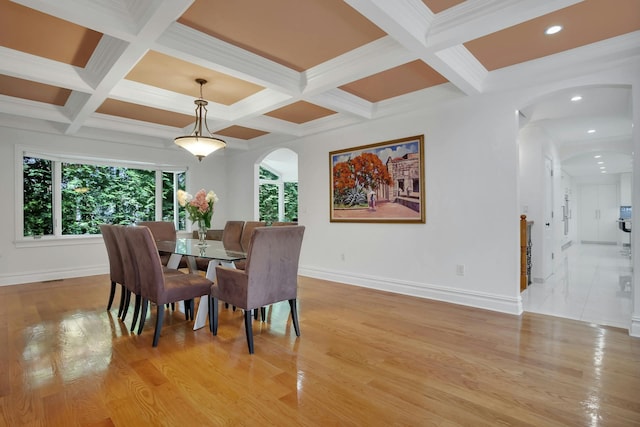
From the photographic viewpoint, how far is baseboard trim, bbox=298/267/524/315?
3.48 meters

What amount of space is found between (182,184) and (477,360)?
638 centimetres

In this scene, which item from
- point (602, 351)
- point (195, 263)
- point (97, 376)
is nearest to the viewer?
point (97, 376)

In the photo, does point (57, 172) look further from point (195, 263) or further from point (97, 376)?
point (97, 376)

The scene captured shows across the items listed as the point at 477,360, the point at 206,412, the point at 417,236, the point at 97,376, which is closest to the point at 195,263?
the point at 97,376

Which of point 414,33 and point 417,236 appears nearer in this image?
point 414,33

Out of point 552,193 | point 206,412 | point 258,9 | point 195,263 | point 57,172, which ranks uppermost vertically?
point 258,9

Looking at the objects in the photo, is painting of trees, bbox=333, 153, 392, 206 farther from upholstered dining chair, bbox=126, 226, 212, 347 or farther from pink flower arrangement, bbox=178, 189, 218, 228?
upholstered dining chair, bbox=126, 226, 212, 347

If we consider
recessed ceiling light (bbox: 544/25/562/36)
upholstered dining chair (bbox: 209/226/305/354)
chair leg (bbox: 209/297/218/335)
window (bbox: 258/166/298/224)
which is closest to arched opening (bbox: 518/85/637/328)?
recessed ceiling light (bbox: 544/25/562/36)

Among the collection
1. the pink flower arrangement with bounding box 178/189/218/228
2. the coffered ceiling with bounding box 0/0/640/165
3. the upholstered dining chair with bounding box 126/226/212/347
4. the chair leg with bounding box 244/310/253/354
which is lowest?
the chair leg with bounding box 244/310/253/354

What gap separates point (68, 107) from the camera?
448 centimetres

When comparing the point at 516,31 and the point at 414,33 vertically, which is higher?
the point at 516,31

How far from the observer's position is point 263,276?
Result: 2.63m

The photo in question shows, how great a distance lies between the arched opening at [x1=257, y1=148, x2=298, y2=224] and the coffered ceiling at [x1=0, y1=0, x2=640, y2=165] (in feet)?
15.1

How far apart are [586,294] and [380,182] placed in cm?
295
